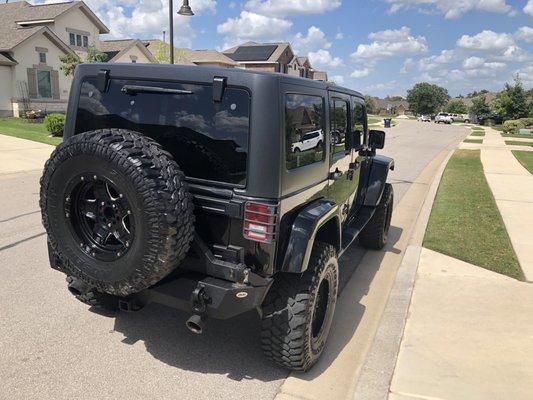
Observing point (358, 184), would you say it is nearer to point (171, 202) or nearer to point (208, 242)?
point (208, 242)

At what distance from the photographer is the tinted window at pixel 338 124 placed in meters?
4.00

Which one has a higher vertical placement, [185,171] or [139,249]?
[185,171]

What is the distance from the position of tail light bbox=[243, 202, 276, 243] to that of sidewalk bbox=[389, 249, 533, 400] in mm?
1397

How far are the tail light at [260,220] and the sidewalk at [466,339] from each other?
4.58 feet

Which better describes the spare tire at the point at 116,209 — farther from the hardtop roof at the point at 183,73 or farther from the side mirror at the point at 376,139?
the side mirror at the point at 376,139

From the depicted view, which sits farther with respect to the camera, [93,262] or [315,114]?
[315,114]

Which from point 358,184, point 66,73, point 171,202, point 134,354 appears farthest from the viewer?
point 66,73

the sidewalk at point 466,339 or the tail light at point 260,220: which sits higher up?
the tail light at point 260,220

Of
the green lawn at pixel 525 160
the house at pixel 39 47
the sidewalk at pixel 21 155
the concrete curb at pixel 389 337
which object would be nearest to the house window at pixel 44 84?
the house at pixel 39 47

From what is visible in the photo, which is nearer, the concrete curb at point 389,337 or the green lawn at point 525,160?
the concrete curb at point 389,337

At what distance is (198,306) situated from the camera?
9.23 ft

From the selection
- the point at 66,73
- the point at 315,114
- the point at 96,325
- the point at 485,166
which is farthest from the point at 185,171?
the point at 66,73

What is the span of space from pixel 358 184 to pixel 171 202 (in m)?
3.29

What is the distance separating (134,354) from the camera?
343 cm
